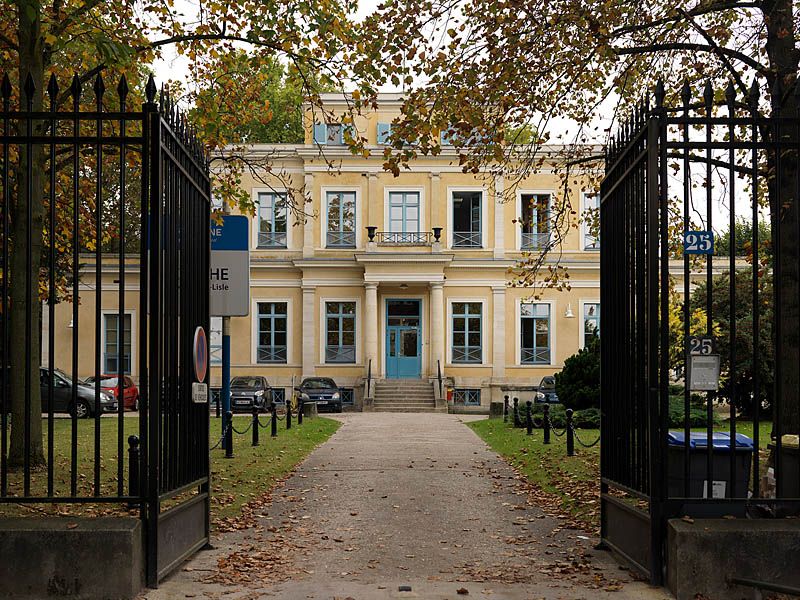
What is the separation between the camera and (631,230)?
319 inches

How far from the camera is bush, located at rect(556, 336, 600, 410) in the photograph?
83.9ft

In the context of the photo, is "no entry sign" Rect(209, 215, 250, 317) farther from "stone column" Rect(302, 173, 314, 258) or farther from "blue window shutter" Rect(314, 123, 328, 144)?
"blue window shutter" Rect(314, 123, 328, 144)

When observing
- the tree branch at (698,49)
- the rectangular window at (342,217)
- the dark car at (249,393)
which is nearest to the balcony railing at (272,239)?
the rectangular window at (342,217)

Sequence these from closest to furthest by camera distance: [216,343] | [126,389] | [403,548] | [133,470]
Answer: [133,470] → [403,548] → [126,389] → [216,343]

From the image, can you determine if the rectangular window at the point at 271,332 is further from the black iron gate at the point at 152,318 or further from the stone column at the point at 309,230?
the black iron gate at the point at 152,318

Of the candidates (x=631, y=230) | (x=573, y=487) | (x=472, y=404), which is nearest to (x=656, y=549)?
(x=631, y=230)

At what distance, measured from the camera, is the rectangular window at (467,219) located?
1666 inches

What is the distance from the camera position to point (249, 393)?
37.5m

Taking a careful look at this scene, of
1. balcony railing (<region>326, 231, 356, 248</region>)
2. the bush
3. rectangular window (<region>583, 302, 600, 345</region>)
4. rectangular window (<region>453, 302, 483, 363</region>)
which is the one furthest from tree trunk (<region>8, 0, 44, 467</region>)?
rectangular window (<region>583, 302, 600, 345</region>)

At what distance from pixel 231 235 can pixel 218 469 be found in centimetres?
355

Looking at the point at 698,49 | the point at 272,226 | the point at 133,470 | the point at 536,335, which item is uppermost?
the point at 272,226

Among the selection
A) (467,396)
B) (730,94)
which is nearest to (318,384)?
(467,396)

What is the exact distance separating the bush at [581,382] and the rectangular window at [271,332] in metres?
18.2

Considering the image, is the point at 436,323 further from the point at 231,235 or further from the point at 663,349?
the point at 663,349
